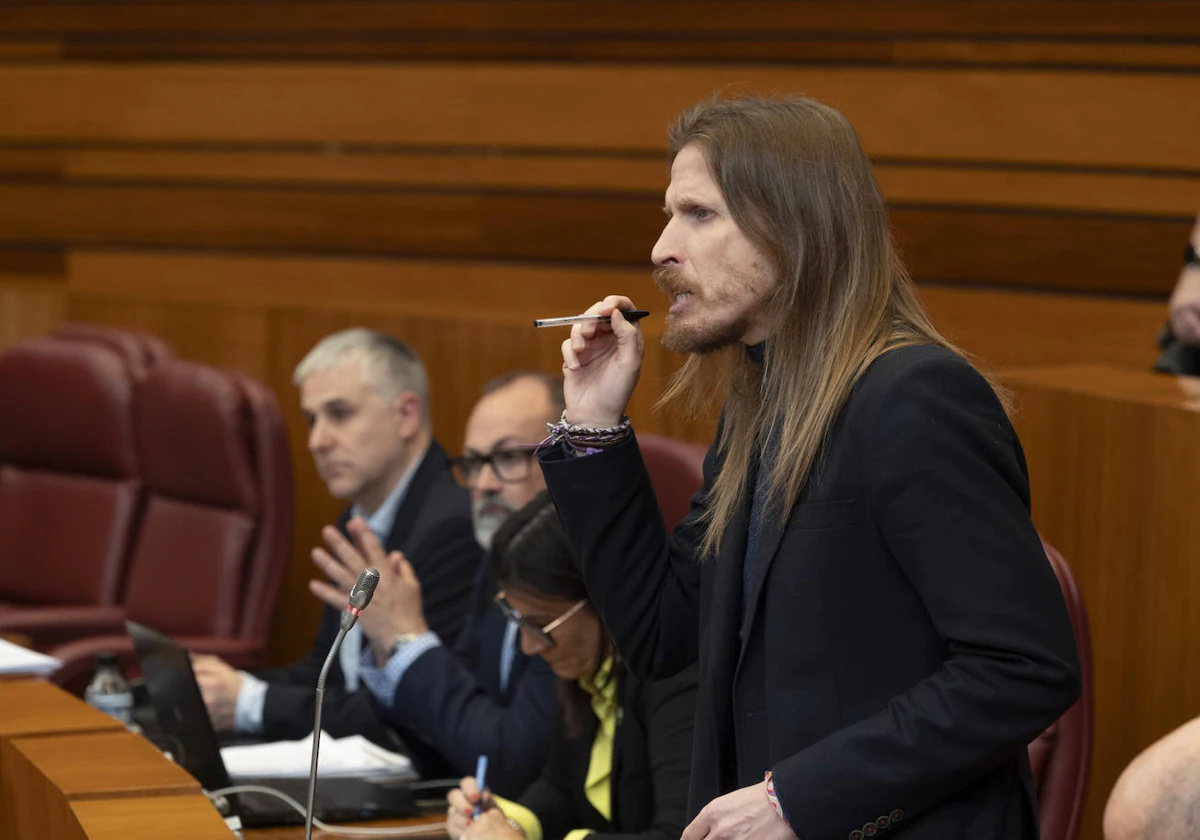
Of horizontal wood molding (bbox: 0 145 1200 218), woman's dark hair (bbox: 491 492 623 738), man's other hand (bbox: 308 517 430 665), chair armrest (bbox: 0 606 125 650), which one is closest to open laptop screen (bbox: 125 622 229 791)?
man's other hand (bbox: 308 517 430 665)

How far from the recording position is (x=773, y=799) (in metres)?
1.13

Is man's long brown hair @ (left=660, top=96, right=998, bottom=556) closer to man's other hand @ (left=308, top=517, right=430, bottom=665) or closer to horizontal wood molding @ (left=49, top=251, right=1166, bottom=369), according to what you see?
man's other hand @ (left=308, top=517, right=430, bottom=665)

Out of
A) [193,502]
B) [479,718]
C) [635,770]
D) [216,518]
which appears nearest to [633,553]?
[635,770]

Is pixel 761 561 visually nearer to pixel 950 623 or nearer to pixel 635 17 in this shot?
pixel 950 623

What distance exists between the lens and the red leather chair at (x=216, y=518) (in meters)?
3.02

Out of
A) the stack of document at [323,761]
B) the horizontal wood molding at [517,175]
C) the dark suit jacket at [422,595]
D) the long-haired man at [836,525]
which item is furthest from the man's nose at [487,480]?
the long-haired man at [836,525]

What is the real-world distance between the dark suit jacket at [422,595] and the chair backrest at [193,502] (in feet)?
1.30

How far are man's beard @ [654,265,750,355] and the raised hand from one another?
92mm

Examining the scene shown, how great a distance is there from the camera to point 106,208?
4473 millimetres

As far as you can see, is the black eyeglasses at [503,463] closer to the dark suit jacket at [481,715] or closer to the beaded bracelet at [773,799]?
the dark suit jacket at [481,715]

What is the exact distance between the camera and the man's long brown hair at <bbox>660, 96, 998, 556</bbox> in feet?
3.86

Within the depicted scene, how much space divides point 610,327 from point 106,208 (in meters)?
3.44

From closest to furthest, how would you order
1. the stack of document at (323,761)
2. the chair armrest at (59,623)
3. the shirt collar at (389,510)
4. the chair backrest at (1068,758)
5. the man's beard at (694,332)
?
1. the man's beard at (694,332)
2. the chair backrest at (1068,758)
3. the stack of document at (323,761)
4. the shirt collar at (389,510)
5. the chair armrest at (59,623)

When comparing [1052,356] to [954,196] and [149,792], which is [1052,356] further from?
[149,792]
